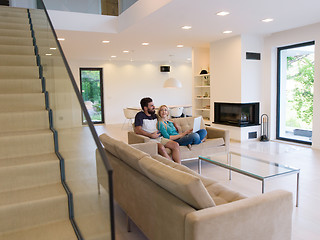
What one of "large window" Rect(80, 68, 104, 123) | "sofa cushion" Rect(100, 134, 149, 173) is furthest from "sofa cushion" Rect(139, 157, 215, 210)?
"large window" Rect(80, 68, 104, 123)

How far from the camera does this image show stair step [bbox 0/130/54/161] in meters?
2.54

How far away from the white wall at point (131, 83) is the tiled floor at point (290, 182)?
6.34m

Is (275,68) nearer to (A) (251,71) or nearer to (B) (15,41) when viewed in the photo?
(A) (251,71)

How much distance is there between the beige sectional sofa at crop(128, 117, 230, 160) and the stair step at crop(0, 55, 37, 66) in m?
1.90

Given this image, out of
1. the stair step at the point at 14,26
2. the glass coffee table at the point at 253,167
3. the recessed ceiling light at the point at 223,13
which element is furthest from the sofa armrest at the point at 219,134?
the stair step at the point at 14,26

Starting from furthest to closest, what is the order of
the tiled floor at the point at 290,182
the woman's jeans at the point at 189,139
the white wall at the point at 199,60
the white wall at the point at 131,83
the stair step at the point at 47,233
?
1. the white wall at the point at 131,83
2. the white wall at the point at 199,60
3. the woman's jeans at the point at 189,139
4. the tiled floor at the point at 290,182
5. the stair step at the point at 47,233

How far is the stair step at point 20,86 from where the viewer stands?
128 inches

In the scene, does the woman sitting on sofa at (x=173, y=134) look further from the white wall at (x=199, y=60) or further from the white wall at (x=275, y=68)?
the white wall at (x=199, y=60)

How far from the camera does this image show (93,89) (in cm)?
1188

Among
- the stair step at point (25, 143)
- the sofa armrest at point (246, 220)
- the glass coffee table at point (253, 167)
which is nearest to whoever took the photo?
the sofa armrest at point (246, 220)

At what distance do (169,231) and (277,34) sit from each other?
643 cm

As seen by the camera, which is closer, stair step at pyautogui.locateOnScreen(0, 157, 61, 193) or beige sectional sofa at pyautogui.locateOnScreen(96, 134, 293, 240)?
beige sectional sofa at pyautogui.locateOnScreen(96, 134, 293, 240)

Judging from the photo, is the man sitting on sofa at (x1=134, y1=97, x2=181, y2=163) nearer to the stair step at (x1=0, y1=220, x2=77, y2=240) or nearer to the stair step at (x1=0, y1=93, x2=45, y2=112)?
the stair step at (x1=0, y1=93, x2=45, y2=112)

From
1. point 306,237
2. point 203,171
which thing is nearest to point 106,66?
point 203,171
